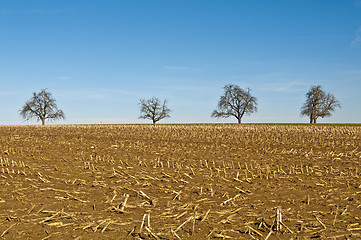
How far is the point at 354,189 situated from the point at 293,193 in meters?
2.01

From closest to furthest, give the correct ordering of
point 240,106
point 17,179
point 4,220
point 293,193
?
point 4,220, point 293,193, point 17,179, point 240,106

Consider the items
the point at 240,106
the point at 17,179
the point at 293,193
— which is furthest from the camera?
the point at 240,106

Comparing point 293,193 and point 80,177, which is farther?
point 80,177

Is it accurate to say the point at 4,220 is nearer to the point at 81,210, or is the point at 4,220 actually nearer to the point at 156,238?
the point at 81,210

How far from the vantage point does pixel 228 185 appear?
31.8ft

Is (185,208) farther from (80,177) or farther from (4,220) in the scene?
(80,177)

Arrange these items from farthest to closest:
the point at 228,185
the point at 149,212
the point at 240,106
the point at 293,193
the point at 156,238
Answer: the point at 240,106, the point at 228,185, the point at 293,193, the point at 149,212, the point at 156,238

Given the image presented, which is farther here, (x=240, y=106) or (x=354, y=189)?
(x=240, y=106)

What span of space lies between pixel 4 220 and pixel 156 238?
3.60 m

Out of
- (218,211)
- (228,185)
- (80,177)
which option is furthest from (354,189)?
(80,177)

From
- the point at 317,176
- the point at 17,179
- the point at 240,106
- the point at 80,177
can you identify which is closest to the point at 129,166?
the point at 80,177

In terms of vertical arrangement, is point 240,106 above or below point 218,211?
above

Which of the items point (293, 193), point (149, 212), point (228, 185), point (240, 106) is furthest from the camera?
point (240, 106)

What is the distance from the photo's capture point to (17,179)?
10.7 metres
